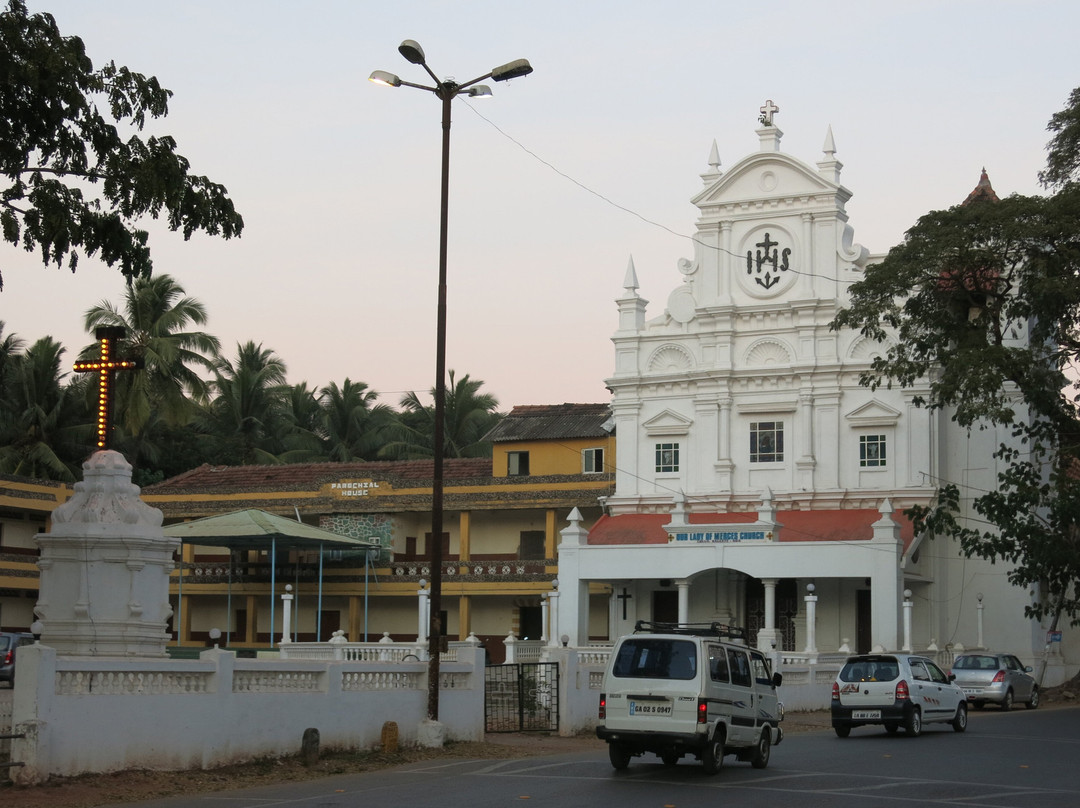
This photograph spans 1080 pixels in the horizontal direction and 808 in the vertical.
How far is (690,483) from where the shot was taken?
4581 cm

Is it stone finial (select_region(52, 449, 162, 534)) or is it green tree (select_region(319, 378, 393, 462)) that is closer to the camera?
stone finial (select_region(52, 449, 162, 534))

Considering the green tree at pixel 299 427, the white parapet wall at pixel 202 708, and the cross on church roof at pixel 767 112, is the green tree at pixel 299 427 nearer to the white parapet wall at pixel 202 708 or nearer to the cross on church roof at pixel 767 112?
the cross on church roof at pixel 767 112

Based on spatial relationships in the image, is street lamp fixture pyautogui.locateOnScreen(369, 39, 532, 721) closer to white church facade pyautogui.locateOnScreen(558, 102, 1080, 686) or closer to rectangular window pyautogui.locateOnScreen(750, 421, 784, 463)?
white church facade pyautogui.locateOnScreen(558, 102, 1080, 686)

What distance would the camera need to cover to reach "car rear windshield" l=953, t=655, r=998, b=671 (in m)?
32.6

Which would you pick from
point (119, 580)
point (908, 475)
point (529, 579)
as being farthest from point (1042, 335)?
point (119, 580)

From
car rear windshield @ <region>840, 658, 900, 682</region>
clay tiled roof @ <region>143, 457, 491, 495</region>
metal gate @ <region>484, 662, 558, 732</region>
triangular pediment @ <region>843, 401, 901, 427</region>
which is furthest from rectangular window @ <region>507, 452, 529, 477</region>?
car rear windshield @ <region>840, 658, 900, 682</region>

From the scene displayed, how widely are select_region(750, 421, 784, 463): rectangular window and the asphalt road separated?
74.8 feet

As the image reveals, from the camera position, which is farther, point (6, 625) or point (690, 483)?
point (6, 625)

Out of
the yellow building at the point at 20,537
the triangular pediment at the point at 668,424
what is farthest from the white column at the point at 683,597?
the yellow building at the point at 20,537

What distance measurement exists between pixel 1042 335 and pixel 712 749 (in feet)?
69.9

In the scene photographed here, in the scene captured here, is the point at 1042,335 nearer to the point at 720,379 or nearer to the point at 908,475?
the point at 908,475

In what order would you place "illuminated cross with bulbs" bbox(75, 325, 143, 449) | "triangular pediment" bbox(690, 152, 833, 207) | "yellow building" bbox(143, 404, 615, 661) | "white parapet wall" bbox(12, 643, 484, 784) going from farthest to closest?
"yellow building" bbox(143, 404, 615, 661), "triangular pediment" bbox(690, 152, 833, 207), "illuminated cross with bulbs" bbox(75, 325, 143, 449), "white parapet wall" bbox(12, 643, 484, 784)

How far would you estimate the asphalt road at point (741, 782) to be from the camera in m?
15.1

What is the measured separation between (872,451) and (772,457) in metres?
3.08
